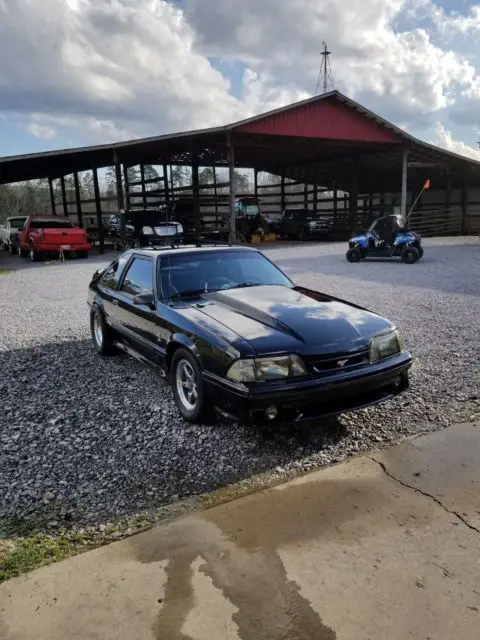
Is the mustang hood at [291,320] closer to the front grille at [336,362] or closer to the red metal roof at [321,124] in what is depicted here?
the front grille at [336,362]

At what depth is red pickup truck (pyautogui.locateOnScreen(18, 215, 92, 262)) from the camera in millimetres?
18688

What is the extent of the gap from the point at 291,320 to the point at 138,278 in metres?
2.12

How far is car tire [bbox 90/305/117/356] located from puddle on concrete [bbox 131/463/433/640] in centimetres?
345

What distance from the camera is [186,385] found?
14.0ft

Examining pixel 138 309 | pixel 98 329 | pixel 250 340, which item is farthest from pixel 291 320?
pixel 98 329

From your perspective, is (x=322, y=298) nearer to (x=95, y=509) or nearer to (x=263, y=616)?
(x=95, y=509)

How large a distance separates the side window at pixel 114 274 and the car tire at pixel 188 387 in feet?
6.62

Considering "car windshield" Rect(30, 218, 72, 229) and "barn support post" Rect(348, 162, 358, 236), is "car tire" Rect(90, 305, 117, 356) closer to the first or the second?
"car windshield" Rect(30, 218, 72, 229)

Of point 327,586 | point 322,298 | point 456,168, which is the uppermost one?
point 456,168

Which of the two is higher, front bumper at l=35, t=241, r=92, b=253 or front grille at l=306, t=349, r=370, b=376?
front bumper at l=35, t=241, r=92, b=253

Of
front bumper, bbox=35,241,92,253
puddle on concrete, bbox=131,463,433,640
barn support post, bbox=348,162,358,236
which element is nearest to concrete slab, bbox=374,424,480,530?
puddle on concrete, bbox=131,463,433,640

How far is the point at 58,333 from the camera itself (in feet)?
24.5

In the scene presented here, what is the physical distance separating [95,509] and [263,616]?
1.34m

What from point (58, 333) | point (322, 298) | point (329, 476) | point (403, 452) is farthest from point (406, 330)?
point (58, 333)
